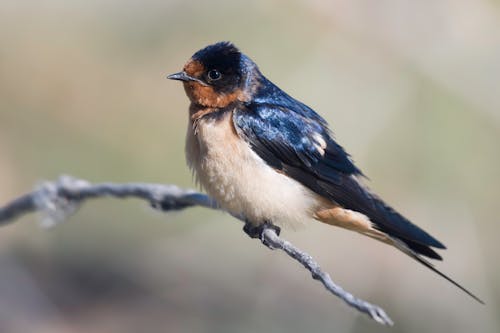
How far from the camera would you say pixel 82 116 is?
360cm

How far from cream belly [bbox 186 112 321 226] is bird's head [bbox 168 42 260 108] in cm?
6

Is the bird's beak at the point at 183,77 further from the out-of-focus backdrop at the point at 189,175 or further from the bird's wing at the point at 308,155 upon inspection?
the out-of-focus backdrop at the point at 189,175

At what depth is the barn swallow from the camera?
6.42 ft

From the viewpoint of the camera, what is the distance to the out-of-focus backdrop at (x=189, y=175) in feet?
9.51

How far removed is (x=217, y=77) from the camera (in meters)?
A: 2.10

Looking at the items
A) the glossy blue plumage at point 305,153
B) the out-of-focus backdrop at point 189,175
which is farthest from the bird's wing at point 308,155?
the out-of-focus backdrop at point 189,175

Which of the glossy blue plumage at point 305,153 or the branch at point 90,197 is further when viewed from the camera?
the glossy blue plumage at point 305,153

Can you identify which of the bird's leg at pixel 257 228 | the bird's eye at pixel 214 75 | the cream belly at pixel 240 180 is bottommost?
the bird's leg at pixel 257 228

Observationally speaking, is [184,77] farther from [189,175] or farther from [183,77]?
[189,175]

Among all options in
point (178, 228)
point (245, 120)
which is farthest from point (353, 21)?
point (245, 120)

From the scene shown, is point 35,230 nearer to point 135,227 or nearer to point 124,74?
point 135,227

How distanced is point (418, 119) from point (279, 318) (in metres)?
0.81

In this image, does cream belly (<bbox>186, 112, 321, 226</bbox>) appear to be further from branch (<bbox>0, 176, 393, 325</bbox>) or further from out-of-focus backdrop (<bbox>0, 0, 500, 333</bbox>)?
out-of-focus backdrop (<bbox>0, 0, 500, 333</bbox>)

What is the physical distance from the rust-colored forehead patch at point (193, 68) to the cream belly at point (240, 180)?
0.12 metres
